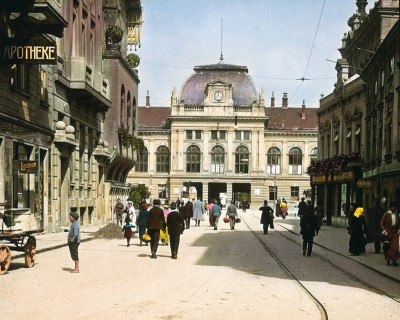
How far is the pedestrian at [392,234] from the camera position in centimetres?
1728

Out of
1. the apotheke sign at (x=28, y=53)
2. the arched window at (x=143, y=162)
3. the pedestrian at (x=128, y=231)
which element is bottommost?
the pedestrian at (x=128, y=231)

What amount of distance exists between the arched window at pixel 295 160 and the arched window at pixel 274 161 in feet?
5.72

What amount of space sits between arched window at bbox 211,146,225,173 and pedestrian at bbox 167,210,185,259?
73.9m

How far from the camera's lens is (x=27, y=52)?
20500mm

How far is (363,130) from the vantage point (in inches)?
1505

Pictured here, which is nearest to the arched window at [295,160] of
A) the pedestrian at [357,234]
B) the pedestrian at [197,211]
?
the pedestrian at [197,211]

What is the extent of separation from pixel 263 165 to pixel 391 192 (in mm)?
64602

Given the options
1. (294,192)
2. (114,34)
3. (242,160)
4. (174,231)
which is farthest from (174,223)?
(294,192)

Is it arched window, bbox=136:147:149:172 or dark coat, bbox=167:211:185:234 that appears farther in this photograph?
arched window, bbox=136:147:149:172

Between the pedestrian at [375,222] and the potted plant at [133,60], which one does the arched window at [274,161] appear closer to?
the potted plant at [133,60]

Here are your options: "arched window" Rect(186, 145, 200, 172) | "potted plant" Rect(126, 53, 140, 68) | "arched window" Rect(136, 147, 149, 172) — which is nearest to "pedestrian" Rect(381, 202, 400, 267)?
"potted plant" Rect(126, 53, 140, 68)

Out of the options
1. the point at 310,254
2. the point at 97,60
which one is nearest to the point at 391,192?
the point at 310,254

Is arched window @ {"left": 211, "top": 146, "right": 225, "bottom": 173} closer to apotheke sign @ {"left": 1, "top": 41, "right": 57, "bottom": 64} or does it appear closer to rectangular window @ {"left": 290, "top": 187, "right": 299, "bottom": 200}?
rectangular window @ {"left": 290, "top": 187, "right": 299, "bottom": 200}

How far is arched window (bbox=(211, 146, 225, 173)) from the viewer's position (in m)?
92.6
